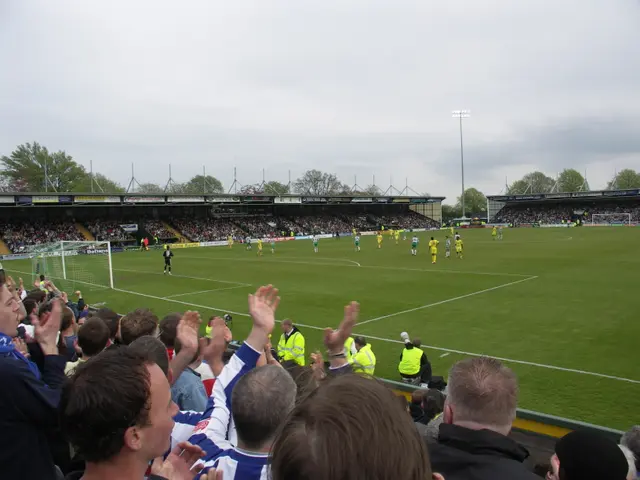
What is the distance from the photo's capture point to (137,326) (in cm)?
550

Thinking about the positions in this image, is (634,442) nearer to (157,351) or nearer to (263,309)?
(263,309)

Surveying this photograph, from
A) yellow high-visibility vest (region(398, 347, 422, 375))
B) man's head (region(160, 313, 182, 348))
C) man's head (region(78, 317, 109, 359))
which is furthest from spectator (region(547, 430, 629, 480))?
yellow high-visibility vest (region(398, 347, 422, 375))

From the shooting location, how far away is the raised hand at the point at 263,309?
3244 millimetres

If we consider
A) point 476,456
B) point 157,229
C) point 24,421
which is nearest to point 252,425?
point 476,456

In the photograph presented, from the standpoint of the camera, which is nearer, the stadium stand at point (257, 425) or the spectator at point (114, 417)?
the stadium stand at point (257, 425)

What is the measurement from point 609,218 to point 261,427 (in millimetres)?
103746

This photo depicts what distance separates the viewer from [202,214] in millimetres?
72812

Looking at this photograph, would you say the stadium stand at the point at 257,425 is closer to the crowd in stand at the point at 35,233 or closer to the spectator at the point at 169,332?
the spectator at the point at 169,332

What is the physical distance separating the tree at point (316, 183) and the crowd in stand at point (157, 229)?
6466 cm

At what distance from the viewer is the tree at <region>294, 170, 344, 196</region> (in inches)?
5034

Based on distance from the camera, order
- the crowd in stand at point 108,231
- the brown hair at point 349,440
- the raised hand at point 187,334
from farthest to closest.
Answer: the crowd in stand at point 108,231, the raised hand at point 187,334, the brown hair at point 349,440

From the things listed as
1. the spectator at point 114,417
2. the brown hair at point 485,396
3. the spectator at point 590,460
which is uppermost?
the spectator at point 114,417

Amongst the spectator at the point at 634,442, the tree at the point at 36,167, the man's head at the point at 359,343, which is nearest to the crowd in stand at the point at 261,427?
the spectator at the point at 634,442

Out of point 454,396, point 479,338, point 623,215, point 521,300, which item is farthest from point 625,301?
point 623,215
